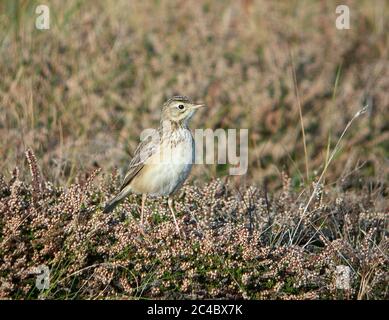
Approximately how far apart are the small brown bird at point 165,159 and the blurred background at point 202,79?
113cm

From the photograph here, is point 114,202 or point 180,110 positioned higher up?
point 180,110

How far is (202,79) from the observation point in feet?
30.8

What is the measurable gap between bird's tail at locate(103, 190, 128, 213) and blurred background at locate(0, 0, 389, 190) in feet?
3.77

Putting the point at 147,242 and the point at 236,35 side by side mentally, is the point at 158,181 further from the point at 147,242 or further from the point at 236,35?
the point at 236,35

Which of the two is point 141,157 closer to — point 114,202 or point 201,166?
point 114,202

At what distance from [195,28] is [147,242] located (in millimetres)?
5190

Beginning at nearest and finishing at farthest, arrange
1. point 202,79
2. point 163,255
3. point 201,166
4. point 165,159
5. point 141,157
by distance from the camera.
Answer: point 163,255 → point 165,159 → point 141,157 → point 201,166 → point 202,79

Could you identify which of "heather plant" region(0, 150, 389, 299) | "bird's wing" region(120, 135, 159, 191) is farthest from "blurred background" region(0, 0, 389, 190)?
"heather plant" region(0, 150, 389, 299)

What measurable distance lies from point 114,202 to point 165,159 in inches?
19.3

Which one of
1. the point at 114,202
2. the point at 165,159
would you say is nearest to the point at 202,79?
the point at 165,159

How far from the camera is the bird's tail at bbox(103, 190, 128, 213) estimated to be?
5.82 meters

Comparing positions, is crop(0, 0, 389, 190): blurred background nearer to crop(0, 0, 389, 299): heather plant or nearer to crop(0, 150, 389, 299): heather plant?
crop(0, 0, 389, 299): heather plant

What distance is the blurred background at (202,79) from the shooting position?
7.98 m

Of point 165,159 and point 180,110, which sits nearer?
point 165,159
